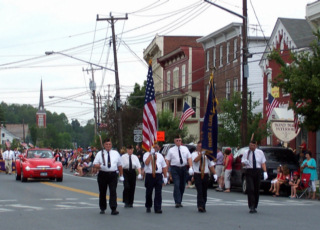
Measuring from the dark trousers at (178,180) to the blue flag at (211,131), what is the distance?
1.11 m

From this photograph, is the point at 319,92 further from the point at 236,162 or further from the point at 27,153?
the point at 27,153

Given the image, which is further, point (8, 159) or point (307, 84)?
point (8, 159)

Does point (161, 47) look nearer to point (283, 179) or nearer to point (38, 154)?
point (38, 154)

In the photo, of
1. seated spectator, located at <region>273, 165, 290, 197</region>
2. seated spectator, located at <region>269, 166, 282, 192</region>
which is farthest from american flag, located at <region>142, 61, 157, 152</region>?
seated spectator, located at <region>269, 166, 282, 192</region>

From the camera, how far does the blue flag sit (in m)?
16.8

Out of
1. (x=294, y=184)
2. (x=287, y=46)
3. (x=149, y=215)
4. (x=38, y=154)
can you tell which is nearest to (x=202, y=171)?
(x=149, y=215)

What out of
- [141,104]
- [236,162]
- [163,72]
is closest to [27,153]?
[236,162]

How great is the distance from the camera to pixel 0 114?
122m

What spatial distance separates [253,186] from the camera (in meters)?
16.7

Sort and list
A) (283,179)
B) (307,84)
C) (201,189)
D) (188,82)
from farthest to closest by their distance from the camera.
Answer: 1. (188,82)
2. (307,84)
3. (283,179)
4. (201,189)

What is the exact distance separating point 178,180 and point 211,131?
153 centimetres

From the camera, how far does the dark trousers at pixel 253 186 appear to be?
16406 millimetres

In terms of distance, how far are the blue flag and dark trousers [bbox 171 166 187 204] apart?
1112mm

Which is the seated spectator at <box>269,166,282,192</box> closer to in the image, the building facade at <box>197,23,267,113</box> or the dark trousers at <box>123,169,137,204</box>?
the dark trousers at <box>123,169,137,204</box>
